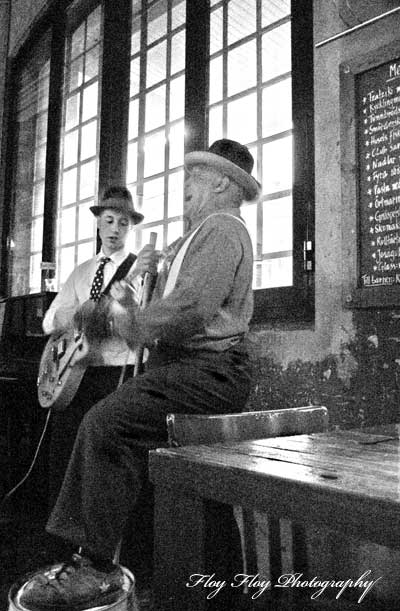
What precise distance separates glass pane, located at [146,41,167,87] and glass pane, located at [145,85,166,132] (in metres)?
0.09

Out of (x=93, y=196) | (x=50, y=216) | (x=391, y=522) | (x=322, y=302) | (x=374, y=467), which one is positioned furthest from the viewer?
(x=50, y=216)

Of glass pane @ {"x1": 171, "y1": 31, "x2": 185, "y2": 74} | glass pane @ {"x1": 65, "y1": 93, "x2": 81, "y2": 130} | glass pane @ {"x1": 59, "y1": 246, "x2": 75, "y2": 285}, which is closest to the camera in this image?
glass pane @ {"x1": 171, "y1": 31, "x2": 185, "y2": 74}

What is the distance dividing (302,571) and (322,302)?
123cm

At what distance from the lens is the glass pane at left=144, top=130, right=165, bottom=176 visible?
4.23 meters

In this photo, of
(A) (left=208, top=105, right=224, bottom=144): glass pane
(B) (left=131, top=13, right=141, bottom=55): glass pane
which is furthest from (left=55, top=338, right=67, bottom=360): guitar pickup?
(B) (left=131, top=13, right=141, bottom=55): glass pane

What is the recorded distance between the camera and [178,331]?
2.07 m

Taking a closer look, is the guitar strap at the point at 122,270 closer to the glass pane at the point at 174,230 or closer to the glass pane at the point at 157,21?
the glass pane at the point at 174,230

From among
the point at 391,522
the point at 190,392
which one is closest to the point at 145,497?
the point at 190,392

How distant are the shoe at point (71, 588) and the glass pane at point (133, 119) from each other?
3.54m

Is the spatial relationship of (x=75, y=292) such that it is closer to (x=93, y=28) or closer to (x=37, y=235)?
(x=37, y=235)

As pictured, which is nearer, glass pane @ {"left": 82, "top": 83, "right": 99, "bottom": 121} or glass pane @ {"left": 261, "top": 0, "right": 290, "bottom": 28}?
glass pane @ {"left": 261, "top": 0, "right": 290, "bottom": 28}

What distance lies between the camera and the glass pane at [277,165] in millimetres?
3090

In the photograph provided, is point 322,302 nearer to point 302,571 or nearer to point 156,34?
point 302,571

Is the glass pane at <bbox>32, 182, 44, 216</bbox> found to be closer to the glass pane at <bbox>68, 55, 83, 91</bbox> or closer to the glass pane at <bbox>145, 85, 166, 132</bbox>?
the glass pane at <bbox>68, 55, 83, 91</bbox>
